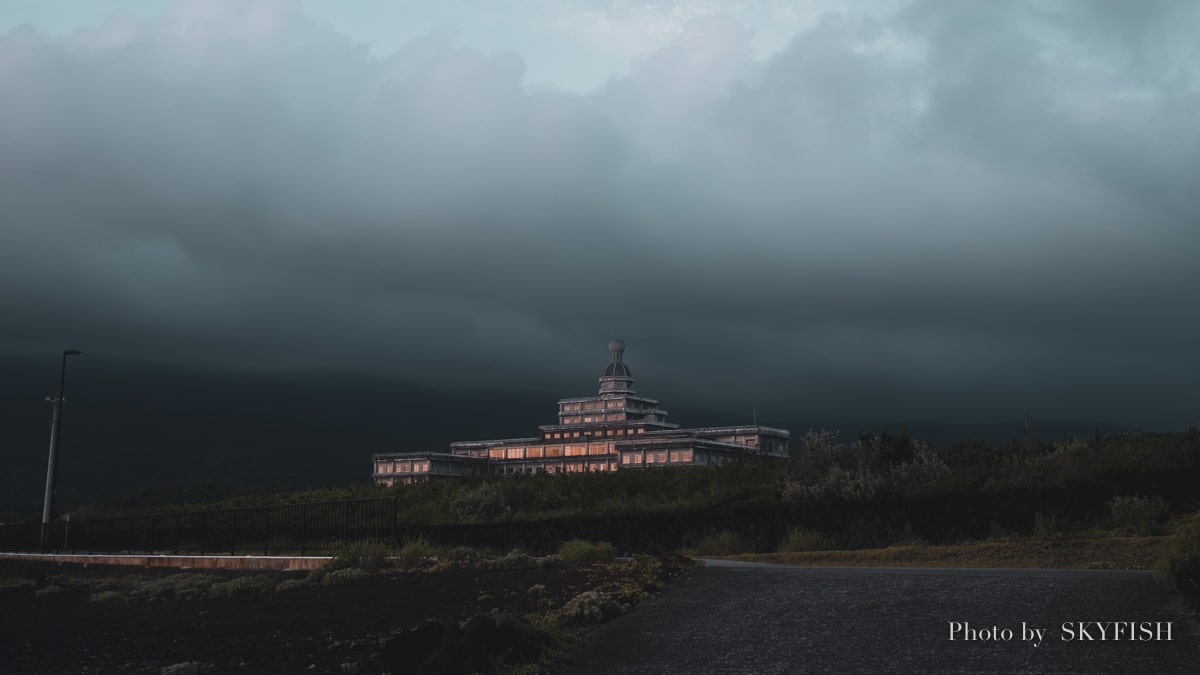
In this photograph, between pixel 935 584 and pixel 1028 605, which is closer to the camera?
pixel 1028 605

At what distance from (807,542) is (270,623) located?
1266 centimetres

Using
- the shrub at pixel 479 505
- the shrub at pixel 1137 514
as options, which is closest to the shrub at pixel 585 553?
the shrub at pixel 1137 514

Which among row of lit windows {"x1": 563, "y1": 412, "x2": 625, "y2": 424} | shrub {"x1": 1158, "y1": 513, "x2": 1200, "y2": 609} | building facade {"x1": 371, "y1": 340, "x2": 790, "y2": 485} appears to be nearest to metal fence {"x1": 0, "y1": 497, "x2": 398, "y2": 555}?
shrub {"x1": 1158, "y1": 513, "x2": 1200, "y2": 609}

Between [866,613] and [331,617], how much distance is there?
6970 mm

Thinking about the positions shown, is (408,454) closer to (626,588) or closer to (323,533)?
(323,533)

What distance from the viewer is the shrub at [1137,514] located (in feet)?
61.5

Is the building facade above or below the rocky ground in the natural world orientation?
above

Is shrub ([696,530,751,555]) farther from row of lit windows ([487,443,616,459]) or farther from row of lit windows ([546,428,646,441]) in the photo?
row of lit windows ([546,428,646,441])

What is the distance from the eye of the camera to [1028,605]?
10617 mm

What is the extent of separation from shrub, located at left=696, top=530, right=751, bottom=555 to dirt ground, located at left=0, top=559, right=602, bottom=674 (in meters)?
7.72

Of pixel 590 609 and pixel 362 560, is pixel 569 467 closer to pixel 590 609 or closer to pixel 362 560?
pixel 362 560

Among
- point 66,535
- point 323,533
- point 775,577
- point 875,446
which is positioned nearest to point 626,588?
point 775,577

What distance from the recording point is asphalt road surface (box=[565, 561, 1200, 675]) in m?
8.84

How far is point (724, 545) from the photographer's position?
23.6m
